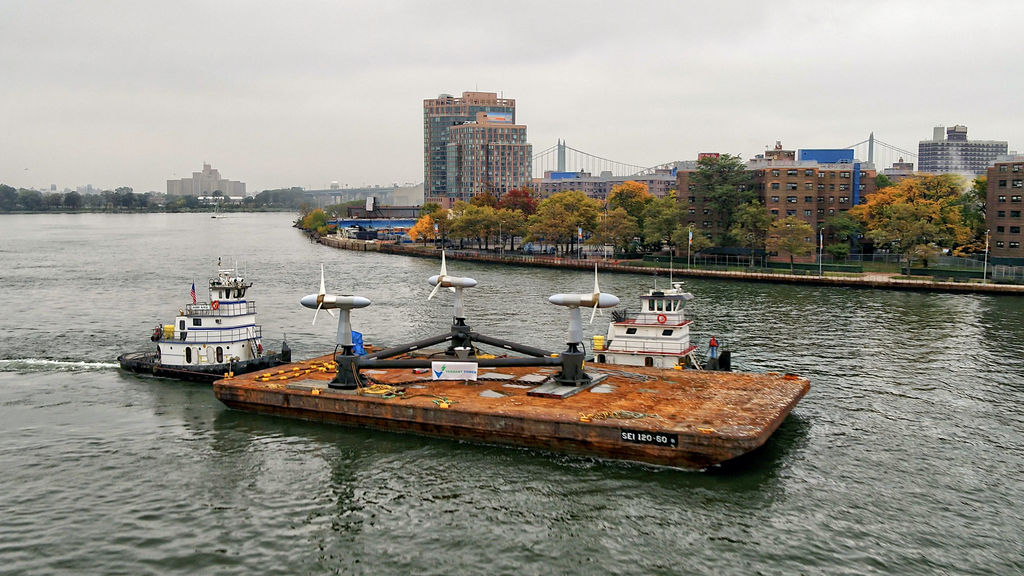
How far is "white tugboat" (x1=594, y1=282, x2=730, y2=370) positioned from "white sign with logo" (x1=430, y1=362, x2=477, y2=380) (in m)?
12.4

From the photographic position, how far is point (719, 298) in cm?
9688

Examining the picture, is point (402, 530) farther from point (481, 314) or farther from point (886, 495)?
point (481, 314)

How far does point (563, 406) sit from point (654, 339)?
1438 cm

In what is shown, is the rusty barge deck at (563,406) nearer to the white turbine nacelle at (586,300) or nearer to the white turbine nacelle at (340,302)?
the white turbine nacelle at (340,302)

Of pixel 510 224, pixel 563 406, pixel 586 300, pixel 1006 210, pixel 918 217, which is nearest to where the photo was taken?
pixel 563 406

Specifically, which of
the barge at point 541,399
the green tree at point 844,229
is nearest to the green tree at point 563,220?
the green tree at point 844,229

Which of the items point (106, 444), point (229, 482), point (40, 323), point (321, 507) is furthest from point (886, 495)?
point (40, 323)

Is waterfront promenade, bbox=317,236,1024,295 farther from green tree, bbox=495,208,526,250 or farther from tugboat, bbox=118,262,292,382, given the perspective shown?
tugboat, bbox=118,262,292,382

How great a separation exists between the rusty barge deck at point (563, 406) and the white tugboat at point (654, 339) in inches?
124

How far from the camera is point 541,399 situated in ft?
131

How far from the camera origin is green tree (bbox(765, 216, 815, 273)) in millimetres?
122875

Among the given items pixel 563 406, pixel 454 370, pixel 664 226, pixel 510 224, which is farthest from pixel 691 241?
pixel 563 406

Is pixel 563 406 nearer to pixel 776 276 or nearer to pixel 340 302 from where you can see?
pixel 340 302

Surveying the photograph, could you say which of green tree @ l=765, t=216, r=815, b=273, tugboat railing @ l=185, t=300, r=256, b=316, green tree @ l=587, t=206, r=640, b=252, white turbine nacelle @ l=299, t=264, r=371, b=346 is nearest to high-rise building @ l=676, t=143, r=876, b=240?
green tree @ l=587, t=206, r=640, b=252
